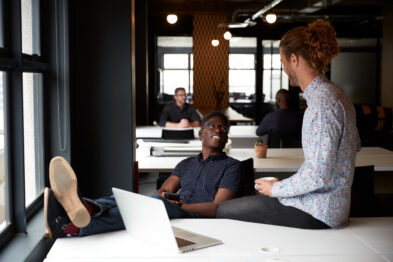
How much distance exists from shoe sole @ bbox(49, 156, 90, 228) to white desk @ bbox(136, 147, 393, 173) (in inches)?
78.2

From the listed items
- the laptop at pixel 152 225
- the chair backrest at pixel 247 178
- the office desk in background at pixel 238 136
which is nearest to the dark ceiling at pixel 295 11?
the office desk in background at pixel 238 136

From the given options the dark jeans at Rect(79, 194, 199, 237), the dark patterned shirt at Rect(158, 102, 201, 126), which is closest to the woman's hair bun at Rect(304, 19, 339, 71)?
Result: the dark jeans at Rect(79, 194, 199, 237)

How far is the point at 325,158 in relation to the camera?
89.5 inches

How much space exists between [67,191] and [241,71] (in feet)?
51.5

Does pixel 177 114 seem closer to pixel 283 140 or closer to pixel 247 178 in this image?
pixel 283 140

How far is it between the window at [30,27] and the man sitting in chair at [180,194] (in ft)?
3.80

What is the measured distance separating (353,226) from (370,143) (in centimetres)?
817

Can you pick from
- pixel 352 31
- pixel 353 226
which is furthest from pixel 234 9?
pixel 353 226

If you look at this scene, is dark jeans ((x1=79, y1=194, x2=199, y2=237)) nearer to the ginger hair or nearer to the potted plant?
the ginger hair

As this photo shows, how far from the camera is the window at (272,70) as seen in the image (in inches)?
627

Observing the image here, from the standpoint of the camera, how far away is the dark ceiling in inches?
577

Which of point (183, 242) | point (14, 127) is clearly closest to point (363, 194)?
point (183, 242)

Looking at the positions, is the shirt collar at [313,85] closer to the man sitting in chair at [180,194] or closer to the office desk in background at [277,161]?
the man sitting in chair at [180,194]

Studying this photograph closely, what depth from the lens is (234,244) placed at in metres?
2.21
